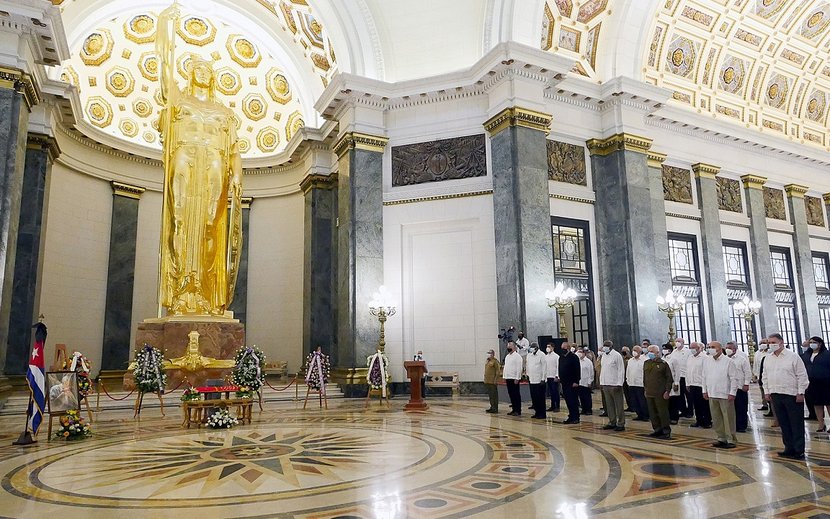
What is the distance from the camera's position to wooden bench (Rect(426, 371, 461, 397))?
14070mm

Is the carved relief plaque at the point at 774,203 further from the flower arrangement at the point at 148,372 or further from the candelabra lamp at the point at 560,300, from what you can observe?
the flower arrangement at the point at 148,372

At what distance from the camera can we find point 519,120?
46.0 ft

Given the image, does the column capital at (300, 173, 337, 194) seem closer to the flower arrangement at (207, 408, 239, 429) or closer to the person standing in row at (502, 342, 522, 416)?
the person standing in row at (502, 342, 522, 416)

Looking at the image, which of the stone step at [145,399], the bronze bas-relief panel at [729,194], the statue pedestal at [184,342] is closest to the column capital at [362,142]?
the statue pedestal at [184,342]

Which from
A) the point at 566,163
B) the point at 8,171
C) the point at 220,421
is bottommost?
the point at 220,421

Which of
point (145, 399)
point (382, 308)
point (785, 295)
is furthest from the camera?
point (785, 295)

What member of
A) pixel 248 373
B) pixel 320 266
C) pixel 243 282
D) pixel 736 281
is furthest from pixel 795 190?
pixel 243 282

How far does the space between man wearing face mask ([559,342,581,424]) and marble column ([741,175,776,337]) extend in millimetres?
12080

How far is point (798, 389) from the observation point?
6.08 metres

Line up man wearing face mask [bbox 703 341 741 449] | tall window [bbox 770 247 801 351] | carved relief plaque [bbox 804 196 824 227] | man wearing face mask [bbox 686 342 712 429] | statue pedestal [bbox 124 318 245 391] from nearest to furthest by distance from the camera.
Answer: man wearing face mask [bbox 703 341 741 449]
man wearing face mask [bbox 686 342 712 429]
statue pedestal [bbox 124 318 245 391]
tall window [bbox 770 247 801 351]
carved relief plaque [bbox 804 196 824 227]

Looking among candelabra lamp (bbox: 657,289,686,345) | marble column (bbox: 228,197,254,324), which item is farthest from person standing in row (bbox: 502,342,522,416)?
marble column (bbox: 228,197,254,324)

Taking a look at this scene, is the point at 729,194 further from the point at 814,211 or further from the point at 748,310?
the point at 814,211

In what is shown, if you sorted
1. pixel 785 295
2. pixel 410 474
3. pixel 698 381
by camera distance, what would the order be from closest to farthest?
pixel 410 474 < pixel 698 381 < pixel 785 295

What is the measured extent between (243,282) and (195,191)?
6.69 metres
